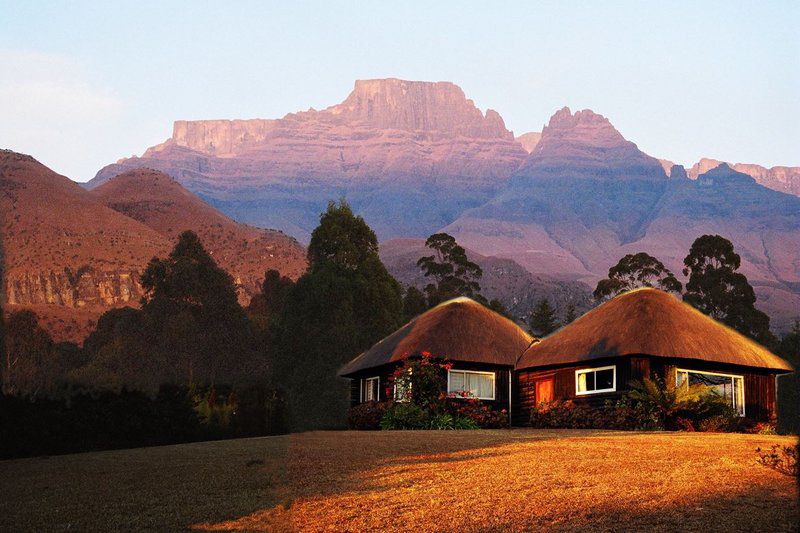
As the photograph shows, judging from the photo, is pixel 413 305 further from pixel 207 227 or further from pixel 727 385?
pixel 207 227

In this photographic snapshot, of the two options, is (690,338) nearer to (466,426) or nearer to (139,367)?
(466,426)

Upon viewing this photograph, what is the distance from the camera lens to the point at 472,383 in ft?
106

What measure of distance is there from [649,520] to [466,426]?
1848 cm

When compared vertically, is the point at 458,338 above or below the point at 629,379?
above

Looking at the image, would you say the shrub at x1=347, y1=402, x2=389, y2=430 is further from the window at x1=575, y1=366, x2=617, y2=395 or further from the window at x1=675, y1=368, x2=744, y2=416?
the window at x1=675, y1=368, x2=744, y2=416

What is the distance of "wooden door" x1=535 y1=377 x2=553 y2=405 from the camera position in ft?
101

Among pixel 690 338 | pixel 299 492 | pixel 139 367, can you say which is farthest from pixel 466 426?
pixel 139 367

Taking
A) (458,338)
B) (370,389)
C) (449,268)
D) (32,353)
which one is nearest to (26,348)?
(32,353)

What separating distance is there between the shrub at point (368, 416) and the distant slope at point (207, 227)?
78.0 meters

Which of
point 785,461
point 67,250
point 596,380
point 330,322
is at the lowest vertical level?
point 785,461

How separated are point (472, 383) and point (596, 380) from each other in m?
4.62

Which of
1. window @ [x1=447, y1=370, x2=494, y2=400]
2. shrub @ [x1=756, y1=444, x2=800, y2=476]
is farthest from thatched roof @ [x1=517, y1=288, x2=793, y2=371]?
shrub @ [x1=756, y1=444, x2=800, y2=476]

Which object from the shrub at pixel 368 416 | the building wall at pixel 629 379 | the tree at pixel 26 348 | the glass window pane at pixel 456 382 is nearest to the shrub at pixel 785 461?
the building wall at pixel 629 379

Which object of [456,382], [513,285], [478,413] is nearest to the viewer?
[478,413]
